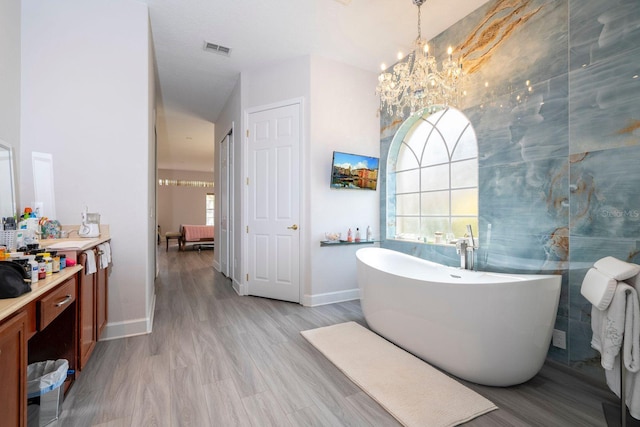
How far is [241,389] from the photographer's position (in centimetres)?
184

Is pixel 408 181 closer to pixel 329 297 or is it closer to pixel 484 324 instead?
pixel 329 297

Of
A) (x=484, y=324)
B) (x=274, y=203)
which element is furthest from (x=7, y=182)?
(x=484, y=324)

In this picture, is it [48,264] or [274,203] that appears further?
[274,203]

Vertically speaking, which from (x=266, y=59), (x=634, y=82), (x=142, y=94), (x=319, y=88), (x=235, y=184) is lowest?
(x=235, y=184)

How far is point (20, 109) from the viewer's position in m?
2.29

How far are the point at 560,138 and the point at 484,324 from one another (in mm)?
1506

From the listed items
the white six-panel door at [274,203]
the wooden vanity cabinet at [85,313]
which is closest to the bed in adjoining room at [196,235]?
the white six-panel door at [274,203]

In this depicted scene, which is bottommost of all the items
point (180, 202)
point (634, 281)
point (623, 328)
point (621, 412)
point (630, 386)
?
point (621, 412)

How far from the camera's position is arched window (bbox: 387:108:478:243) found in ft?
9.81

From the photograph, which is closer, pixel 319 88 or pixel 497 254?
pixel 497 254

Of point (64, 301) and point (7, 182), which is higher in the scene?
point (7, 182)

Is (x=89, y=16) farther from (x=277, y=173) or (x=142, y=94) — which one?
(x=277, y=173)

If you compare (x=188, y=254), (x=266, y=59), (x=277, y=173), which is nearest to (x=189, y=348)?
(x=277, y=173)

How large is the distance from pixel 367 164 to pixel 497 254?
185 cm
